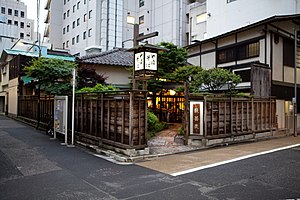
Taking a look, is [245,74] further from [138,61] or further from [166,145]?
[138,61]

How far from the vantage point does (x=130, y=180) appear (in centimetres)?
691

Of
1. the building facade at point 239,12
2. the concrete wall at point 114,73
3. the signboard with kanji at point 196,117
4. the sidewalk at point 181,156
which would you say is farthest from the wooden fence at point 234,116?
the building facade at point 239,12

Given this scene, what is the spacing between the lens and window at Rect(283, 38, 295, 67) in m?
19.3

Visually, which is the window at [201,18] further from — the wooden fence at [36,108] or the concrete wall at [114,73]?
the wooden fence at [36,108]

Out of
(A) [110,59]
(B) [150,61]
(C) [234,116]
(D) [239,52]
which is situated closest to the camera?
(B) [150,61]

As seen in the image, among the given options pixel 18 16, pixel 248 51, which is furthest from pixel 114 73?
pixel 18 16

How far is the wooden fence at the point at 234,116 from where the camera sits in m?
12.3

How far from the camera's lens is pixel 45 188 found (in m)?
6.16

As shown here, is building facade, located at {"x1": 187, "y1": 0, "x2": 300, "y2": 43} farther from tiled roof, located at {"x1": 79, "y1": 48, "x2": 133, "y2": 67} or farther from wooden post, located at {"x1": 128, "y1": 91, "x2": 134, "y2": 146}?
wooden post, located at {"x1": 128, "y1": 91, "x2": 134, "y2": 146}

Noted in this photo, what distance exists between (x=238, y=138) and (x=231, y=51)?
29.4 ft

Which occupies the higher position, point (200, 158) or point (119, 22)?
point (119, 22)

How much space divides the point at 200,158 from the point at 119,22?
114 ft

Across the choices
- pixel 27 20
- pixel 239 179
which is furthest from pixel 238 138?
pixel 27 20

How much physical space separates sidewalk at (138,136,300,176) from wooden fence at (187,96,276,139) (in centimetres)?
99
